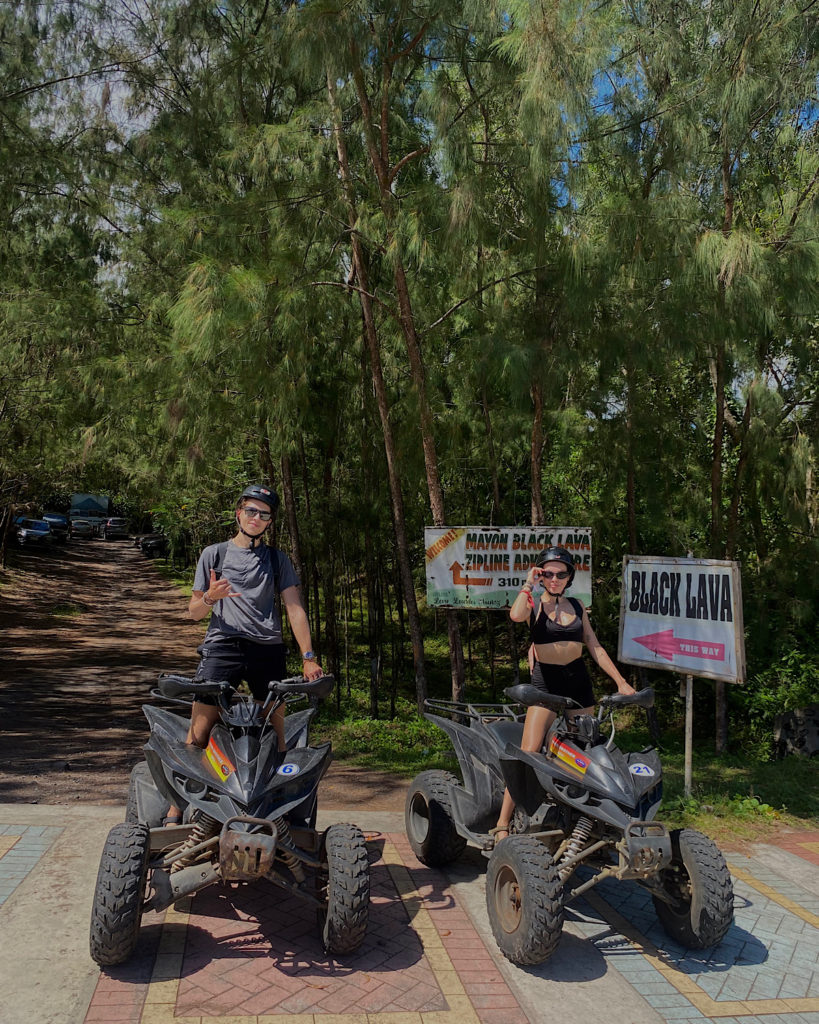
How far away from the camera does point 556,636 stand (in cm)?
449

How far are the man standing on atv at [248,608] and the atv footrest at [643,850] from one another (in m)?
1.53

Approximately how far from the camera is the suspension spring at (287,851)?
358 centimetres

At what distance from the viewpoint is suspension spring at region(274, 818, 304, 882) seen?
3582 mm

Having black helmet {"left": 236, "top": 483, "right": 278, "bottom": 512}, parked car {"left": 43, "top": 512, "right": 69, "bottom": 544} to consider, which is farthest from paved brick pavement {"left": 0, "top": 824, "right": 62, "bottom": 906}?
parked car {"left": 43, "top": 512, "right": 69, "bottom": 544}

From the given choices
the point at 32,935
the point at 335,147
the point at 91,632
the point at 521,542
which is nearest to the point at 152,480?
the point at 91,632

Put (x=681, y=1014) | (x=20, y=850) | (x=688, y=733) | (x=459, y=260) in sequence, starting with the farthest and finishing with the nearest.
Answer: (x=459, y=260)
(x=688, y=733)
(x=20, y=850)
(x=681, y=1014)

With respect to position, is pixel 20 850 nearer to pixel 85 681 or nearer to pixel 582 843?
pixel 582 843

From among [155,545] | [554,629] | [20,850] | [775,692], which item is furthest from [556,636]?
[155,545]

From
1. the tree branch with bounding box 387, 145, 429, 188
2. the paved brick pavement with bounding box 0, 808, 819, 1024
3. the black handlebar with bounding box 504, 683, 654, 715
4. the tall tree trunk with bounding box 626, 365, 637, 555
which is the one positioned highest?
the tree branch with bounding box 387, 145, 429, 188

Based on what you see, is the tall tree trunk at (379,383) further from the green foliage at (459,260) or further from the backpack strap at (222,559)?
the backpack strap at (222,559)

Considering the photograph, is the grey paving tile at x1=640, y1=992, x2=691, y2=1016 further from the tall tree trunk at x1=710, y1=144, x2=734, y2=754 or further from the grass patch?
the grass patch

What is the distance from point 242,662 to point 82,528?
5408cm

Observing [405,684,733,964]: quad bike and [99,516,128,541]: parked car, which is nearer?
[405,684,733,964]: quad bike

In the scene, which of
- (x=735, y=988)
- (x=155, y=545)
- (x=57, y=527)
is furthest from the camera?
(x=57, y=527)
